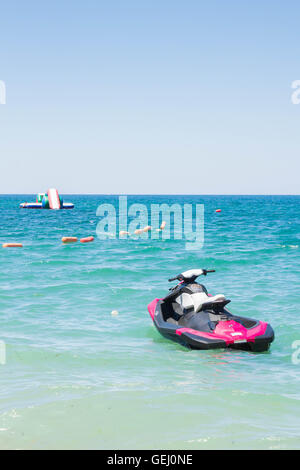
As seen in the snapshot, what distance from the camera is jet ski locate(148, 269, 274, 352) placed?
8484 millimetres

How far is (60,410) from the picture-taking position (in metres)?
5.98

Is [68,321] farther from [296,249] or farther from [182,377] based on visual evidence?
[296,249]

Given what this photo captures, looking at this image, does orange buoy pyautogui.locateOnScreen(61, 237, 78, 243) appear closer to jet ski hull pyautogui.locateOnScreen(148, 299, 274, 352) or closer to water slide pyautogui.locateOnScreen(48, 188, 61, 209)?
jet ski hull pyautogui.locateOnScreen(148, 299, 274, 352)

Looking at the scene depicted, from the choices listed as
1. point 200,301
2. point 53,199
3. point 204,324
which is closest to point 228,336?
point 204,324

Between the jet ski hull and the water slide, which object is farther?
the water slide

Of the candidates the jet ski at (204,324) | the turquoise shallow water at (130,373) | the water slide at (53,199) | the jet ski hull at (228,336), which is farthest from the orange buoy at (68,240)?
the water slide at (53,199)

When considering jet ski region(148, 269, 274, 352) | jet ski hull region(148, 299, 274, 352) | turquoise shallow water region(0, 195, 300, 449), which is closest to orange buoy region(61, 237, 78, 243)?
turquoise shallow water region(0, 195, 300, 449)

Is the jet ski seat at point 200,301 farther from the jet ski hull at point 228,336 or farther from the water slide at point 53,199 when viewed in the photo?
the water slide at point 53,199

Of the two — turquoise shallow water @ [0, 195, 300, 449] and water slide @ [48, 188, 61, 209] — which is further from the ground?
water slide @ [48, 188, 61, 209]

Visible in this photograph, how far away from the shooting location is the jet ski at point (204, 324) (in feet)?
27.8

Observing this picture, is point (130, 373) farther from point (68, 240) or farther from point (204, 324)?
point (68, 240)

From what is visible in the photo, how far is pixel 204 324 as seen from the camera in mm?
8867
